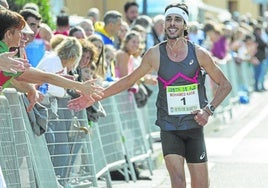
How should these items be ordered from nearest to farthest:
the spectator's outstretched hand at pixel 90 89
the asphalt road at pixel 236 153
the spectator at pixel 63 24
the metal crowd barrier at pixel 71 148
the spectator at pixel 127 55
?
1. the spectator's outstretched hand at pixel 90 89
2. the metal crowd barrier at pixel 71 148
3. the asphalt road at pixel 236 153
4. the spectator at pixel 127 55
5. the spectator at pixel 63 24

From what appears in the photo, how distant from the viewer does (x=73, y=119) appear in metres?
9.62

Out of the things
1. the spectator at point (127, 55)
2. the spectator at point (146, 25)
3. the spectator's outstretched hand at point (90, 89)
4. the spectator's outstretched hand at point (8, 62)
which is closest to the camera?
the spectator's outstretched hand at point (8, 62)

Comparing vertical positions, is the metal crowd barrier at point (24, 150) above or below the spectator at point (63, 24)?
below

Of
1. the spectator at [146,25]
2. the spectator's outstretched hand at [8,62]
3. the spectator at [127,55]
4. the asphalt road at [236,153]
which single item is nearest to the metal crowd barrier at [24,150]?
the spectator's outstretched hand at [8,62]

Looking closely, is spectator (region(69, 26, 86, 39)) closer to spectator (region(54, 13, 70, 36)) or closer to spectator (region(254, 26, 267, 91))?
spectator (region(54, 13, 70, 36))

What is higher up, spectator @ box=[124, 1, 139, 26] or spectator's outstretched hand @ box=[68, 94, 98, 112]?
spectator @ box=[124, 1, 139, 26]

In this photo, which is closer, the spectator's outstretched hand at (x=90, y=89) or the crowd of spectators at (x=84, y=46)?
the spectator's outstretched hand at (x=90, y=89)

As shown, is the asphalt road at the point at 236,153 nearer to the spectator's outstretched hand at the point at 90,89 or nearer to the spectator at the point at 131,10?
the spectator at the point at 131,10

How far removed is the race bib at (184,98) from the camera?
8250mm

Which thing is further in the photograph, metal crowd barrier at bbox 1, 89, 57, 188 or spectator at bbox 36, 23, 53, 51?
spectator at bbox 36, 23, 53, 51

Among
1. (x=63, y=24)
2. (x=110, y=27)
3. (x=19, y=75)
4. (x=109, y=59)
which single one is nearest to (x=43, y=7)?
(x=63, y=24)

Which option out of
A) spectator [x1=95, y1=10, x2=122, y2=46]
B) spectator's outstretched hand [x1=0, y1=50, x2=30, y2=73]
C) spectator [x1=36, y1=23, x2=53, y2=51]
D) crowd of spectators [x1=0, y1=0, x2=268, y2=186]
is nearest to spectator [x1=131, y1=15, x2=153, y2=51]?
crowd of spectators [x1=0, y1=0, x2=268, y2=186]

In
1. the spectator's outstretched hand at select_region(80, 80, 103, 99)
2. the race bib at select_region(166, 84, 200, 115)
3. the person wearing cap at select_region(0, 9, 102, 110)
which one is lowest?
the race bib at select_region(166, 84, 200, 115)

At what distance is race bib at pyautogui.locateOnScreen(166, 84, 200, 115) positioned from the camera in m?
8.25
